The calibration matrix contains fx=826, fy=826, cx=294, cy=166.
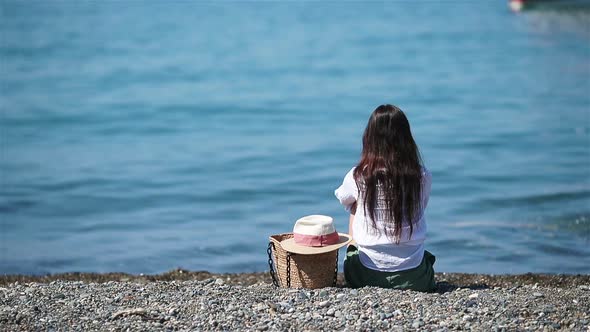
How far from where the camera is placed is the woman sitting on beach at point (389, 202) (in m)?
5.59

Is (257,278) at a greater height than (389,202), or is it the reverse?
(389,202)

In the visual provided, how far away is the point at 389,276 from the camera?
5707mm

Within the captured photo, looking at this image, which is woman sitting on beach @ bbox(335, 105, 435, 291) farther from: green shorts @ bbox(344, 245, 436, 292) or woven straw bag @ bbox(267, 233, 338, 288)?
woven straw bag @ bbox(267, 233, 338, 288)

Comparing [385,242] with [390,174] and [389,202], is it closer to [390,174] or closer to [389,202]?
[389,202]

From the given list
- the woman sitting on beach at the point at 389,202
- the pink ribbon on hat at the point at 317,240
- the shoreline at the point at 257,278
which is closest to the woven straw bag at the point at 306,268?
the pink ribbon on hat at the point at 317,240

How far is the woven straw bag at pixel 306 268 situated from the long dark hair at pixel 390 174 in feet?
1.43

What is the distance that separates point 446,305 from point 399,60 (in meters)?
21.3

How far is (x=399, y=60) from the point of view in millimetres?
25969

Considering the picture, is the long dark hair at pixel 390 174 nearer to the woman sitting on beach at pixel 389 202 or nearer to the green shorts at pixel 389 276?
the woman sitting on beach at pixel 389 202

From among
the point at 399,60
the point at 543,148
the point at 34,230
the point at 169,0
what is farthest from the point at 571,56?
the point at 169,0

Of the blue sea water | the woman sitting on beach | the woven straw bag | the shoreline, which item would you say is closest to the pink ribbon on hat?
the woven straw bag

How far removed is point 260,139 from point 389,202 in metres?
9.78

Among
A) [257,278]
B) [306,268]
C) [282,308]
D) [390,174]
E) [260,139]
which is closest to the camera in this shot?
[282,308]

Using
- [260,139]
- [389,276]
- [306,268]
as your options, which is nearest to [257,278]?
[306,268]
